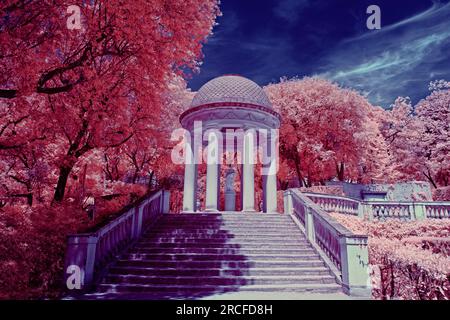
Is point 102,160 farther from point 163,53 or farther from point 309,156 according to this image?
point 309,156

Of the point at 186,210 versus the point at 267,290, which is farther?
the point at 186,210

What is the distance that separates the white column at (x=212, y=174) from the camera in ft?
56.6

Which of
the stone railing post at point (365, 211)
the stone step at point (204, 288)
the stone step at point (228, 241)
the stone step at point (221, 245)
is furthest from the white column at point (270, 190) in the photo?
the stone step at point (204, 288)

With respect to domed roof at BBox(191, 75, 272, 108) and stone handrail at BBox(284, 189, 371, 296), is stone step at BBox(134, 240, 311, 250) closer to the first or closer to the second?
stone handrail at BBox(284, 189, 371, 296)

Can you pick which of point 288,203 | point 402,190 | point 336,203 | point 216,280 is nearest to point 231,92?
point 288,203

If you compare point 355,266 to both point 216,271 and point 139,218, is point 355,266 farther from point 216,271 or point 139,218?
point 139,218

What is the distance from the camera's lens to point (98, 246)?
8.86 metres

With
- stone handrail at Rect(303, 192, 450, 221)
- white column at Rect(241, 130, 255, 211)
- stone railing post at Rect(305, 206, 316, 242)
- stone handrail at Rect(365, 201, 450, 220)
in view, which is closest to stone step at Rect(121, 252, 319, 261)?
stone railing post at Rect(305, 206, 316, 242)

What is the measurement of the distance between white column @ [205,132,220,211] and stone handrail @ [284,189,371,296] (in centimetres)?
647

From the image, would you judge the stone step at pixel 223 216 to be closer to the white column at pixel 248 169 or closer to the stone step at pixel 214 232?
the stone step at pixel 214 232

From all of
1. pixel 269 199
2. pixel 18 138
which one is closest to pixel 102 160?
pixel 18 138

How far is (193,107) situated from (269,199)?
7357mm

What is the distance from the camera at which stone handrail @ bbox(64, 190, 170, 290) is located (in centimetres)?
808

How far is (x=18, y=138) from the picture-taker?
11008 mm
